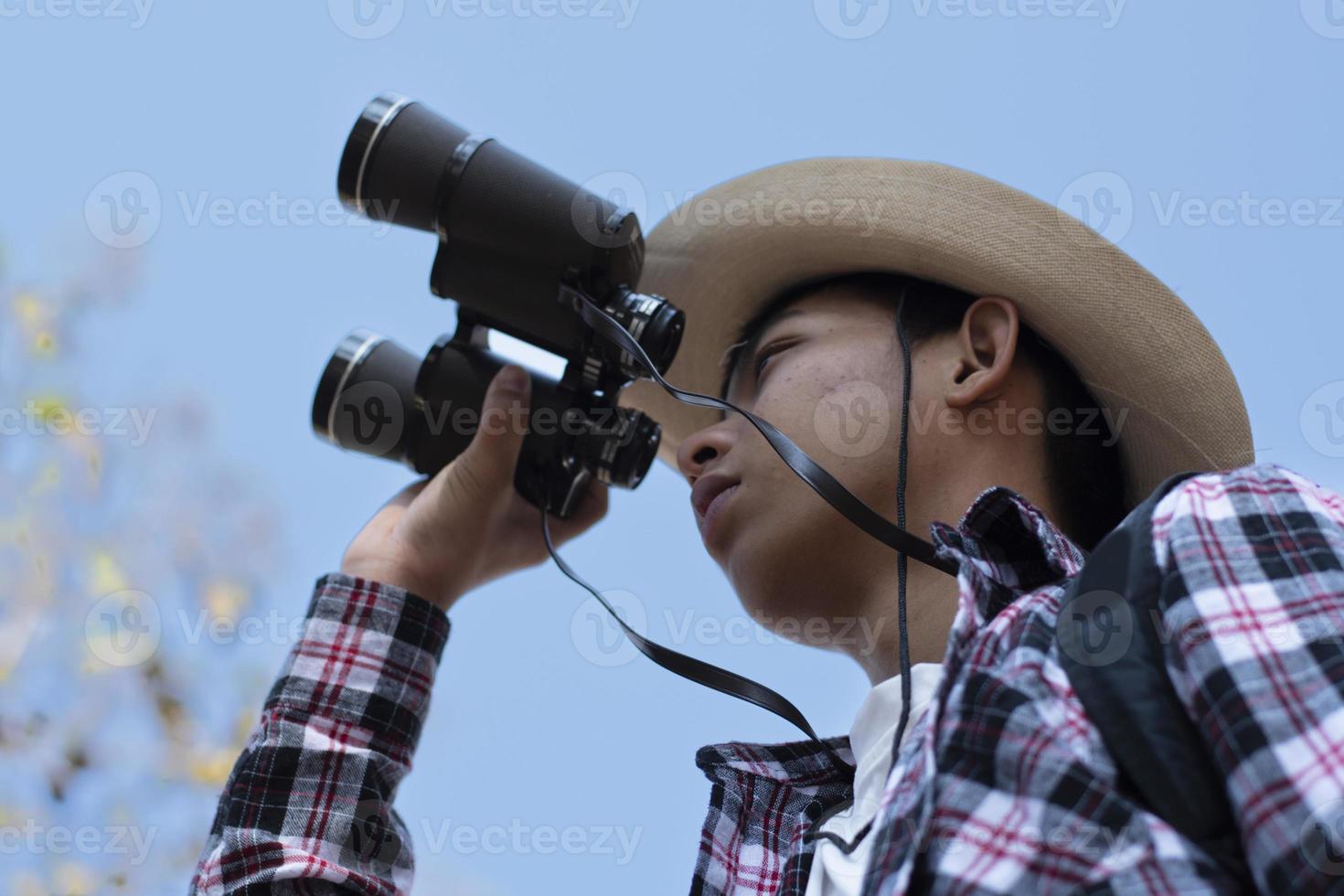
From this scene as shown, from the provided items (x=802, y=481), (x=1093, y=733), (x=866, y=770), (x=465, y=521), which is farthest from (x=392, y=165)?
(x=1093, y=733)

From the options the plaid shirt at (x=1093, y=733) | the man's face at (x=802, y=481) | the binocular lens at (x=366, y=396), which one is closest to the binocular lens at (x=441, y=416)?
the binocular lens at (x=366, y=396)

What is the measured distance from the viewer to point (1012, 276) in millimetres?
1243

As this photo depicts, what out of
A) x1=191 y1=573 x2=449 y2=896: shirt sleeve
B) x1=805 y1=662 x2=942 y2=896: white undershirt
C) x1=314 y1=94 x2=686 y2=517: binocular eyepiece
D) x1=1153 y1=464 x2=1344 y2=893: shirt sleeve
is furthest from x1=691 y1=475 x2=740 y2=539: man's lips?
x1=1153 y1=464 x2=1344 y2=893: shirt sleeve

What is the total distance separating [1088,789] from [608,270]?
0.80m

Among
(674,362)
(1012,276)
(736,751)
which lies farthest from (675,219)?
(736,751)

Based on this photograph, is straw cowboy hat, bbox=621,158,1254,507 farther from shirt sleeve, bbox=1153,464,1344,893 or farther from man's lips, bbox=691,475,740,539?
shirt sleeve, bbox=1153,464,1344,893

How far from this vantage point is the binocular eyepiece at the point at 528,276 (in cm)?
136

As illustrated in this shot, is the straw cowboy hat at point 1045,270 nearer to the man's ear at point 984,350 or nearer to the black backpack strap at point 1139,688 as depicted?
the man's ear at point 984,350

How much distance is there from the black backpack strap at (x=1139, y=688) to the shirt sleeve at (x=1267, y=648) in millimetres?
12

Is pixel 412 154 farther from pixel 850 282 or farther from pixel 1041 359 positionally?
pixel 1041 359

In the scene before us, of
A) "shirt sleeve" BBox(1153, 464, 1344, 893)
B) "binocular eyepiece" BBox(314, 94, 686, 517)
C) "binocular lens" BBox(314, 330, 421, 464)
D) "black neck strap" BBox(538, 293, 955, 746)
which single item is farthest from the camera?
"binocular lens" BBox(314, 330, 421, 464)

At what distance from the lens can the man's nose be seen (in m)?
1.29

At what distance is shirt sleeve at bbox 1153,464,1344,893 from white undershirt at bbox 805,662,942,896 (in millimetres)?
246

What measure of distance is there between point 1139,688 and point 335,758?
0.84 m
